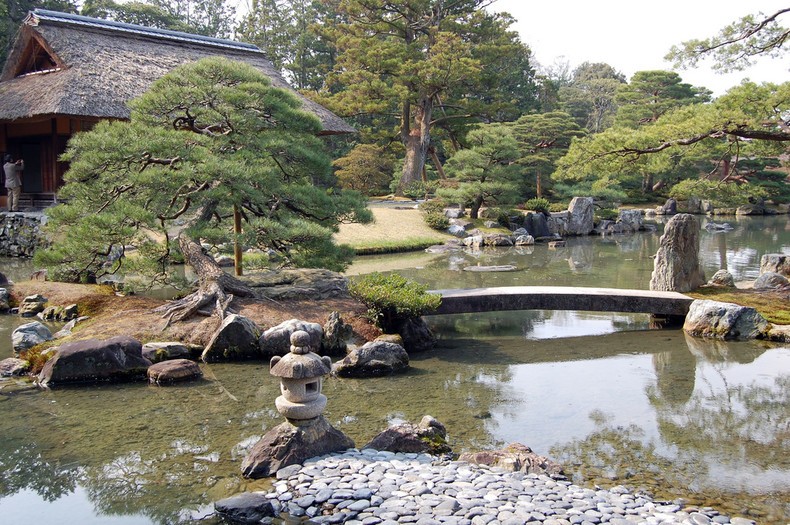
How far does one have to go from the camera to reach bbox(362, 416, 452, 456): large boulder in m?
5.07

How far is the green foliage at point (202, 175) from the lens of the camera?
857cm

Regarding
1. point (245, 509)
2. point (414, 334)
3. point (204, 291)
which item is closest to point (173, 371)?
point (204, 291)

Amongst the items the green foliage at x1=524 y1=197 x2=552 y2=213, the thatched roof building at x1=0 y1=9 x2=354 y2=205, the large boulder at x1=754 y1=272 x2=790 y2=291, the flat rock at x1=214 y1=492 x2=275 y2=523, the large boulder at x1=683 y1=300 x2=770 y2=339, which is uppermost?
the thatched roof building at x1=0 y1=9 x2=354 y2=205

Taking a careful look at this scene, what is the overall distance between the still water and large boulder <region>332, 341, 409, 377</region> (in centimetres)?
25

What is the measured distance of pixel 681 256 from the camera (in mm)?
10438

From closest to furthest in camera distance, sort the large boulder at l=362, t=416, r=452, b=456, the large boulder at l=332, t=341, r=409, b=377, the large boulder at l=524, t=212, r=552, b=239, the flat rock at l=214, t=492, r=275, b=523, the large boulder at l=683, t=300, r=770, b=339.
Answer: the flat rock at l=214, t=492, r=275, b=523
the large boulder at l=362, t=416, r=452, b=456
the large boulder at l=332, t=341, r=409, b=377
the large boulder at l=683, t=300, r=770, b=339
the large boulder at l=524, t=212, r=552, b=239

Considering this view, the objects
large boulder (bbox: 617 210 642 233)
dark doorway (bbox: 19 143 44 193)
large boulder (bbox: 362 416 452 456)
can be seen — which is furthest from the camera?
large boulder (bbox: 617 210 642 233)

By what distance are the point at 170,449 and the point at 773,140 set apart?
30.1 ft

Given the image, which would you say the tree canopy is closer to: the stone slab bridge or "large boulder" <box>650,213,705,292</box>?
the stone slab bridge

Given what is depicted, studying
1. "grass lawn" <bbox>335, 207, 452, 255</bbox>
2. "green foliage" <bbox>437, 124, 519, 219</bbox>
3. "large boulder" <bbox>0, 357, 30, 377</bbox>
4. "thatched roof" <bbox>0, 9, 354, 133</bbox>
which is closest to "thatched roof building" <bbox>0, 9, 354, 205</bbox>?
"thatched roof" <bbox>0, 9, 354, 133</bbox>

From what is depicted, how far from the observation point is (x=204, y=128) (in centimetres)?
999

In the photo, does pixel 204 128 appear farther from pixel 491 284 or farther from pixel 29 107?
pixel 29 107

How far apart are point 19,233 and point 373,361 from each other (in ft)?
42.7

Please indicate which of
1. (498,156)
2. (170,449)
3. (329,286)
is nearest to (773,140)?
(329,286)
